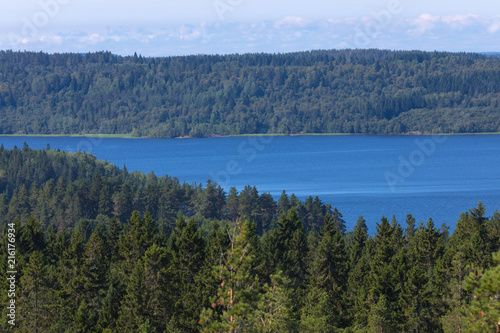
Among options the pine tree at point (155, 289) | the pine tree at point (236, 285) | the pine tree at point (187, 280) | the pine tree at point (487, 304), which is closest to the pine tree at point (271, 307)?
the pine tree at point (236, 285)

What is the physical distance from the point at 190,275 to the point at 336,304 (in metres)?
8.31

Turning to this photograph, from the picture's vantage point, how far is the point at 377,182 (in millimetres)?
149250

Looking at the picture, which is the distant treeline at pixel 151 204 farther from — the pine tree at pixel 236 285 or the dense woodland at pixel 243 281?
the pine tree at pixel 236 285

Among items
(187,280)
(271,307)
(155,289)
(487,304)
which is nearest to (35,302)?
(155,289)

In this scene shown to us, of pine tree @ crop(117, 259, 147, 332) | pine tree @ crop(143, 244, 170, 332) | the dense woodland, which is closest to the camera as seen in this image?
the dense woodland

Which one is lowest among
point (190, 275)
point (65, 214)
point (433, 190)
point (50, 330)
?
point (50, 330)

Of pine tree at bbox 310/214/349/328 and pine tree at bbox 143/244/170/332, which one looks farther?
pine tree at bbox 310/214/349/328

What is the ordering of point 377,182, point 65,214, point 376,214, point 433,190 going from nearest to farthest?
point 65,214
point 376,214
point 433,190
point 377,182

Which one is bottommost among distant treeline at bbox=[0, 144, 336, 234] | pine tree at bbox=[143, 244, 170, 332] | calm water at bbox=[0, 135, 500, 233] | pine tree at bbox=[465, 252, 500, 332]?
pine tree at bbox=[465, 252, 500, 332]

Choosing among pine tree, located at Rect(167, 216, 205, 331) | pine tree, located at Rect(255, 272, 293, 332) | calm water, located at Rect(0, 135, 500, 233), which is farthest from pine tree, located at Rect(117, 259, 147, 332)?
calm water, located at Rect(0, 135, 500, 233)

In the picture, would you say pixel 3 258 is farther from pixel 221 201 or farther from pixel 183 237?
pixel 221 201

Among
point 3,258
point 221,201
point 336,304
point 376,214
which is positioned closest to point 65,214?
point 221,201

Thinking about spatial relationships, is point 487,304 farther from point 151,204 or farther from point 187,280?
point 151,204

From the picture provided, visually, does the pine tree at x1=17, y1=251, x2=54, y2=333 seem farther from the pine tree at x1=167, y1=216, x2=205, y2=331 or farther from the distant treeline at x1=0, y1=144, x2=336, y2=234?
the distant treeline at x1=0, y1=144, x2=336, y2=234
